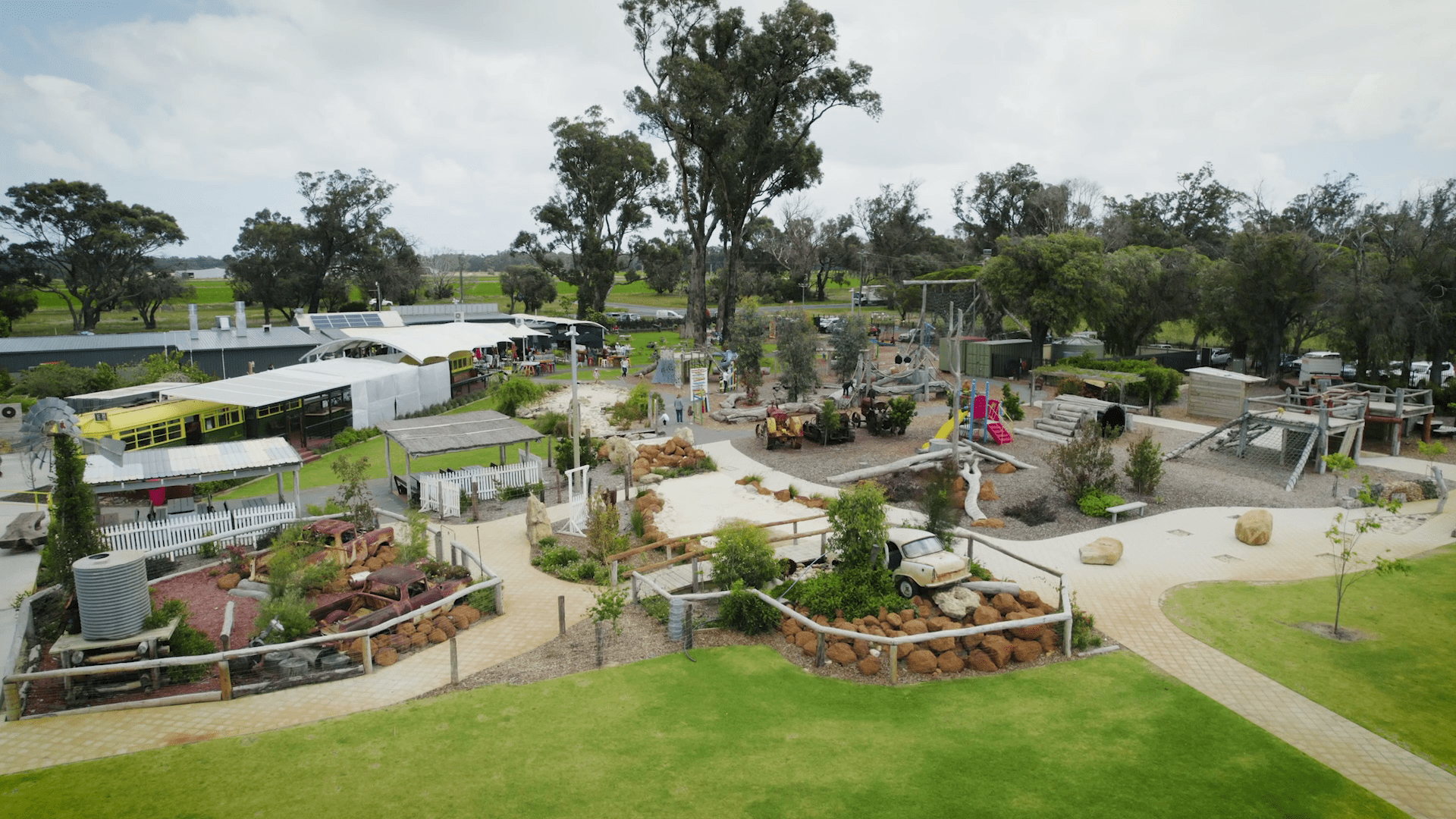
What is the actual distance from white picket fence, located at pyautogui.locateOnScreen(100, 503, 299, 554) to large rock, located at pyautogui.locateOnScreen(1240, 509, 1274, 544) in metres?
19.1

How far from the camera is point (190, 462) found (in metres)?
16.5

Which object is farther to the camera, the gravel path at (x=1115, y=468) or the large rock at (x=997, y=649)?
the gravel path at (x=1115, y=468)

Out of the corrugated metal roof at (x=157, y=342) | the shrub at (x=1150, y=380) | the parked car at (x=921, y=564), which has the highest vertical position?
the corrugated metal roof at (x=157, y=342)

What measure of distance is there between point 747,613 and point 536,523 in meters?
6.19

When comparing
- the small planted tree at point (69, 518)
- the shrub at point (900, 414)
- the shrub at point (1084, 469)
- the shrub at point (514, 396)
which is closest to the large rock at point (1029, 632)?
the shrub at point (1084, 469)

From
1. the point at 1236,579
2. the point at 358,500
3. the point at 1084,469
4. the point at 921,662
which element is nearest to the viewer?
the point at 921,662

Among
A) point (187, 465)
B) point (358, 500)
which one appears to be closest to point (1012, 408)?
point (358, 500)

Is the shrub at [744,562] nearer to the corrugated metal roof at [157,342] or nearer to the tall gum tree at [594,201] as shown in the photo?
the corrugated metal roof at [157,342]

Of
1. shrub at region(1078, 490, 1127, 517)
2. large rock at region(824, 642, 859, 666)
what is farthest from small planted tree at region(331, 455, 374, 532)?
shrub at region(1078, 490, 1127, 517)

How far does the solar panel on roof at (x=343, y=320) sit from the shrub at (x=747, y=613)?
125 feet

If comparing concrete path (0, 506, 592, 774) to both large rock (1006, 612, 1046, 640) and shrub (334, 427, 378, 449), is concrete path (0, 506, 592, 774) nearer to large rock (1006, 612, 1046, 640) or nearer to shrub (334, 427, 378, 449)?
large rock (1006, 612, 1046, 640)

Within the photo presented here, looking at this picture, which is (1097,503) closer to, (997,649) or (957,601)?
(957,601)

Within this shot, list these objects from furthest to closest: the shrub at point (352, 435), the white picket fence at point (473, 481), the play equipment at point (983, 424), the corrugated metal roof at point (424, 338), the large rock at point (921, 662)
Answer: the corrugated metal roof at point (424, 338)
the shrub at point (352, 435)
the play equipment at point (983, 424)
the white picket fence at point (473, 481)
the large rock at point (921, 662)

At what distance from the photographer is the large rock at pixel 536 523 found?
16.1 meters
